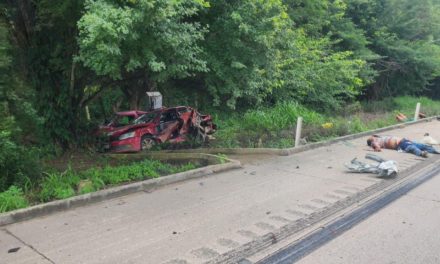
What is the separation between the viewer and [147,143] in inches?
524

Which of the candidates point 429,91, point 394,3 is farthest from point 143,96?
point 429,91

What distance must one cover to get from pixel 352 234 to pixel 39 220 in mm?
4510

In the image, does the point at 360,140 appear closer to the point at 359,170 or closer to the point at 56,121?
the point at 359,170

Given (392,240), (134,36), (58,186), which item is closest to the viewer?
(392,240)

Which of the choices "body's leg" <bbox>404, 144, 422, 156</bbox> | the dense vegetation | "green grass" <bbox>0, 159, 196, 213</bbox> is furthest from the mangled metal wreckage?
"body's leg" <bbox>404, 144, 422, 156</bbox>

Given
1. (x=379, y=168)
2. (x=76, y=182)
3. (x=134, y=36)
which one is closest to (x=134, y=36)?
(x=134, y=36)

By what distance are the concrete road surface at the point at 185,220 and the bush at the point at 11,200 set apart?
40 cm

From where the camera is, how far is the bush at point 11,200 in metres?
6.23

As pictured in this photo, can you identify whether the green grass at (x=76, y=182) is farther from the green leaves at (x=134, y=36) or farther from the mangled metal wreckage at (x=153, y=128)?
the mangled metal wreckage at (x=153, y=128)

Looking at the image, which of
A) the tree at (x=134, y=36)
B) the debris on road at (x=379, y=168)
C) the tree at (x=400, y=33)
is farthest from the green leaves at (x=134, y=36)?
the tree at (x=400, y=33)

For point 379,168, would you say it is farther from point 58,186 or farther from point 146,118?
point 146,118

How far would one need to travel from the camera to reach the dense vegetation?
24.0 ft

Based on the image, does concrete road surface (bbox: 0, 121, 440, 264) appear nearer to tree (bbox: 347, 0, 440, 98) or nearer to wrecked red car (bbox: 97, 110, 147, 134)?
wrecked red car (bbox: 97, 110, 147, 134)

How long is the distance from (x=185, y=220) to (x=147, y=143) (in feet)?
23.8
